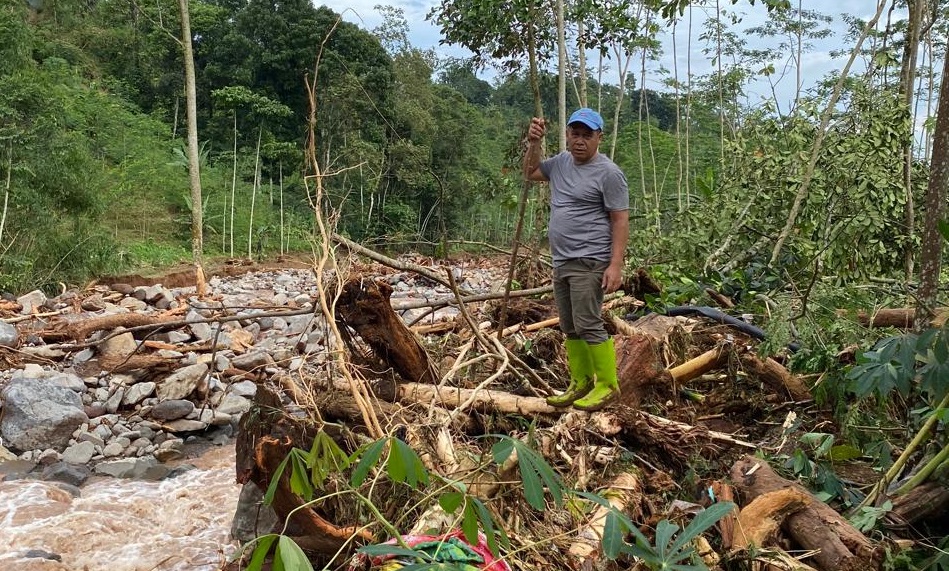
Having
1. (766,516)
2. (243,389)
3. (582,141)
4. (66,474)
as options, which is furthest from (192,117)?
(766,516)

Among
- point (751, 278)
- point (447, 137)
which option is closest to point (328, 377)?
point (751, 278)

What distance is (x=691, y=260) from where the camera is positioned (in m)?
6.27

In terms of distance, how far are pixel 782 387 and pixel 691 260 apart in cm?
251

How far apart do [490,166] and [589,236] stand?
24.5 meters

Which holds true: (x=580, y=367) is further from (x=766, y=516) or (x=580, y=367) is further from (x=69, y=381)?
(x=69, y=381)

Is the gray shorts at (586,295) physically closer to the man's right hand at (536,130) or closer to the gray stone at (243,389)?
the man's right hand at (536,130)

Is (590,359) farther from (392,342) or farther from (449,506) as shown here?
(449,506)

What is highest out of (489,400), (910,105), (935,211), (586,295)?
(910,105)

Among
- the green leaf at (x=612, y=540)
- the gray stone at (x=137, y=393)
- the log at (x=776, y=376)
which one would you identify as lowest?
the gray stone at (x=137, y=393)

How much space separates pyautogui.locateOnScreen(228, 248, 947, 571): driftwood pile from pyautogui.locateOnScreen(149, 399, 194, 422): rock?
2701 mm

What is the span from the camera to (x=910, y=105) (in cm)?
613

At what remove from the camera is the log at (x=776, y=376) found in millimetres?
3805

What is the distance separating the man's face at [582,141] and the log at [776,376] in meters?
1.59

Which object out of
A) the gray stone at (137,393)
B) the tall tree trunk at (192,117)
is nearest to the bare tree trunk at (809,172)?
the gray stone at (137,393)
